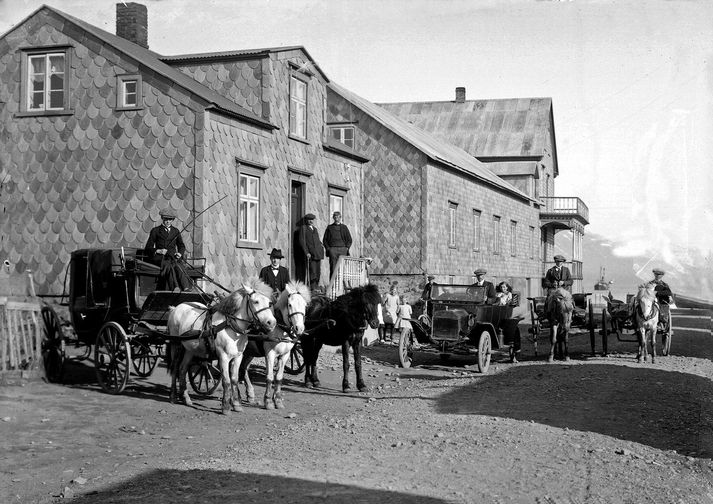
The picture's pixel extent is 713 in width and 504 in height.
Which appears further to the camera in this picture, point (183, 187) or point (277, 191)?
point (277, 191)

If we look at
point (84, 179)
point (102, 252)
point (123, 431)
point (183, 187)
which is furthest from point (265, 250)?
point (123, 431)

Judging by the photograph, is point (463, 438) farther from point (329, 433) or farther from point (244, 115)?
point (244, 115)

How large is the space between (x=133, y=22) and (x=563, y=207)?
34937mm

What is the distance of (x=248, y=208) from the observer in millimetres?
Result: 19625

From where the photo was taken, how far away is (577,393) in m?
13.5

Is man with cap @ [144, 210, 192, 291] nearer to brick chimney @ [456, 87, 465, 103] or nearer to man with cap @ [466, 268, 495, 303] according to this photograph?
man with cap @ [466, 268, 495, 303]

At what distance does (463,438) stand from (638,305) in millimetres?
11033

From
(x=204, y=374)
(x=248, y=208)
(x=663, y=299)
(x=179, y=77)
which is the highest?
(x=179, y=77)

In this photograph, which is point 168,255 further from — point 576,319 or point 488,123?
point 488,123

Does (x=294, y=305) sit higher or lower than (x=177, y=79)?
lower

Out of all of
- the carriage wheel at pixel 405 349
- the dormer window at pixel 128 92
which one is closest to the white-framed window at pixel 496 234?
the carriage wheel at pixel 405 349

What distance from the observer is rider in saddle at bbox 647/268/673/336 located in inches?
796

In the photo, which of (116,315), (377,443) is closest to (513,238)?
(116,315)

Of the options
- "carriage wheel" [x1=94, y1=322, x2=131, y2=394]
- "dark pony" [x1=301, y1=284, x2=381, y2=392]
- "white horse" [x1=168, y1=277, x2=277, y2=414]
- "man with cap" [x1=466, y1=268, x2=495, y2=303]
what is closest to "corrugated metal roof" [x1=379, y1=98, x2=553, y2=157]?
"man with cap" [x1=466, y1=268, x2=495, y2=303]
